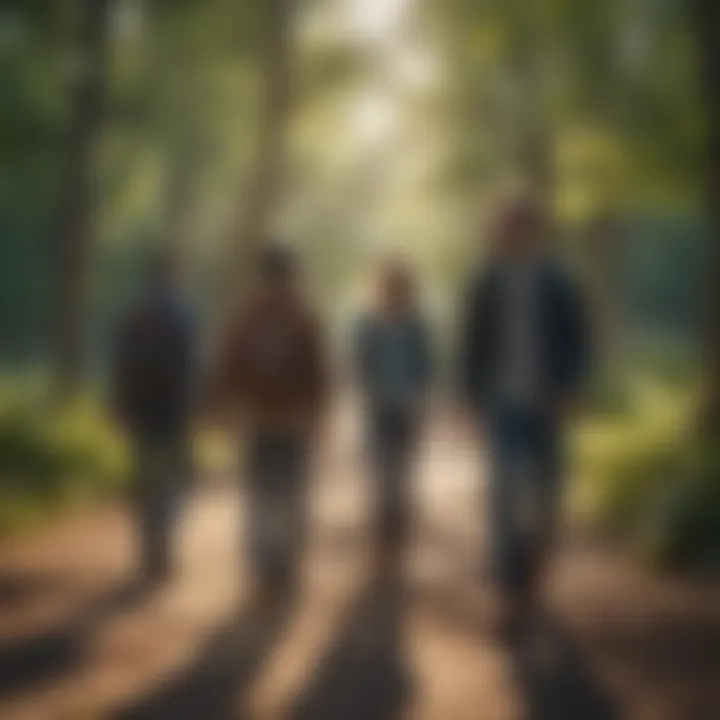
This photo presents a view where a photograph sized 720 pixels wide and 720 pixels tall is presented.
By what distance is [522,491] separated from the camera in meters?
2.61

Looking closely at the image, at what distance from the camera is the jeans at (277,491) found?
2.57 meters

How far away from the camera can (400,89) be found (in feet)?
8.37

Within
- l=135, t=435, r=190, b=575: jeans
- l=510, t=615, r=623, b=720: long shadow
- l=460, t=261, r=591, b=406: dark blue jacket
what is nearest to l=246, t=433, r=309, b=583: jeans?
l=135, t=435, r=190, b=575: jeans

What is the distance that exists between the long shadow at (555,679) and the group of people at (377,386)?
11 cm

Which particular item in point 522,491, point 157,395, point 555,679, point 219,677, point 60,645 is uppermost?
point 157,395

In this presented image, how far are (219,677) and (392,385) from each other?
78 centimetres

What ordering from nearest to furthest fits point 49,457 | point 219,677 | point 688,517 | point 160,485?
point 219,677 → point 160,485 → point 49,457 → point 688,517

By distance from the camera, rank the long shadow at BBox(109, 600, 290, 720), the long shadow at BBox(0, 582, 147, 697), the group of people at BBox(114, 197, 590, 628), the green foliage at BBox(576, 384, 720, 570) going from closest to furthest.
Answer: the long shadow at BBox(109, 600, 290, 720), the long shadow at BBox(0, 582, 147, 697), the group of people at BBox(114, 197, 590, 628), the green foliage at BBox(576, 384, 720, 570)

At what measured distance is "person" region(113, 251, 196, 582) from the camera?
8.07ft

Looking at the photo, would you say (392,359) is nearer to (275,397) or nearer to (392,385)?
(392,385)

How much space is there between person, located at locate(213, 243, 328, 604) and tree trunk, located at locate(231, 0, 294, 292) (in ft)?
0.20

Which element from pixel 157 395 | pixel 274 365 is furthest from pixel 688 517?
pixel 157 395

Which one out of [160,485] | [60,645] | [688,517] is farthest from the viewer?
[688,517]

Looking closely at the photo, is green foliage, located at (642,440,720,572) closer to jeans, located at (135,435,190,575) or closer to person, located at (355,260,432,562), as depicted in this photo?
person, located at (355,260,432,562)
